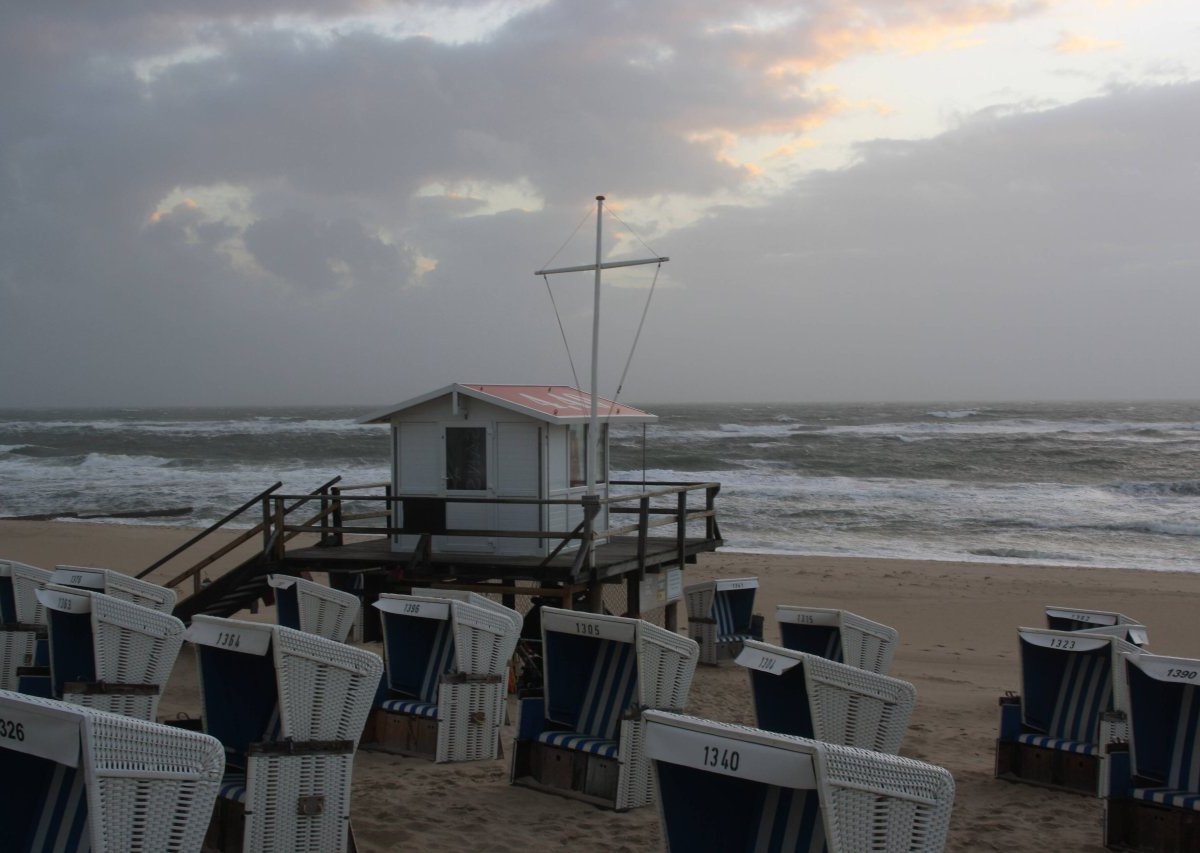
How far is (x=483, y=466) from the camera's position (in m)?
12.6

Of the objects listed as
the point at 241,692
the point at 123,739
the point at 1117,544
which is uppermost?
the point at 123,739

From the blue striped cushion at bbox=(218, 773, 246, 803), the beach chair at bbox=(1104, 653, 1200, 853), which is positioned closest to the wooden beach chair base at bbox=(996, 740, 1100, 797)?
the beach chair at bbox=(1104, 653, 1200, 853)

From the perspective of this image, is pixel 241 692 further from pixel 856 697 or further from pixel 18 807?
pixel 856 697

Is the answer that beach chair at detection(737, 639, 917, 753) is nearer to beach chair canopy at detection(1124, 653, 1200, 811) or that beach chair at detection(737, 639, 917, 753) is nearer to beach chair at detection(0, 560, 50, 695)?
beach chair canopy at detection(1124, 653, 1200, 811)

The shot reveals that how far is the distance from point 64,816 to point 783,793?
2.32 m

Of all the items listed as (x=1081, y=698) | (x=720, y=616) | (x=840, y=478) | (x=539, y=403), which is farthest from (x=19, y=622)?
(x=840, y=478)

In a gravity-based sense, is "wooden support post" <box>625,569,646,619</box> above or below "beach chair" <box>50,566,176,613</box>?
below

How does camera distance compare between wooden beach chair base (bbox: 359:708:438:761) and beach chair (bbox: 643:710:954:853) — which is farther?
wooden beach chair base (bbox: 359:708:438:761)

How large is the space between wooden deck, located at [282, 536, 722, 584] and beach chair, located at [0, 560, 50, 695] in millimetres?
3688

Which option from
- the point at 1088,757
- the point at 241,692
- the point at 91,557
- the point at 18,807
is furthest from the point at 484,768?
the point at 91,557

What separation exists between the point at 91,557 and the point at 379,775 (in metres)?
17.4

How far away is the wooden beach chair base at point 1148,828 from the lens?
6.01m

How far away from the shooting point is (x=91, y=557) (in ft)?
73.8

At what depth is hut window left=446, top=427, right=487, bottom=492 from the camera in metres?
12.6
